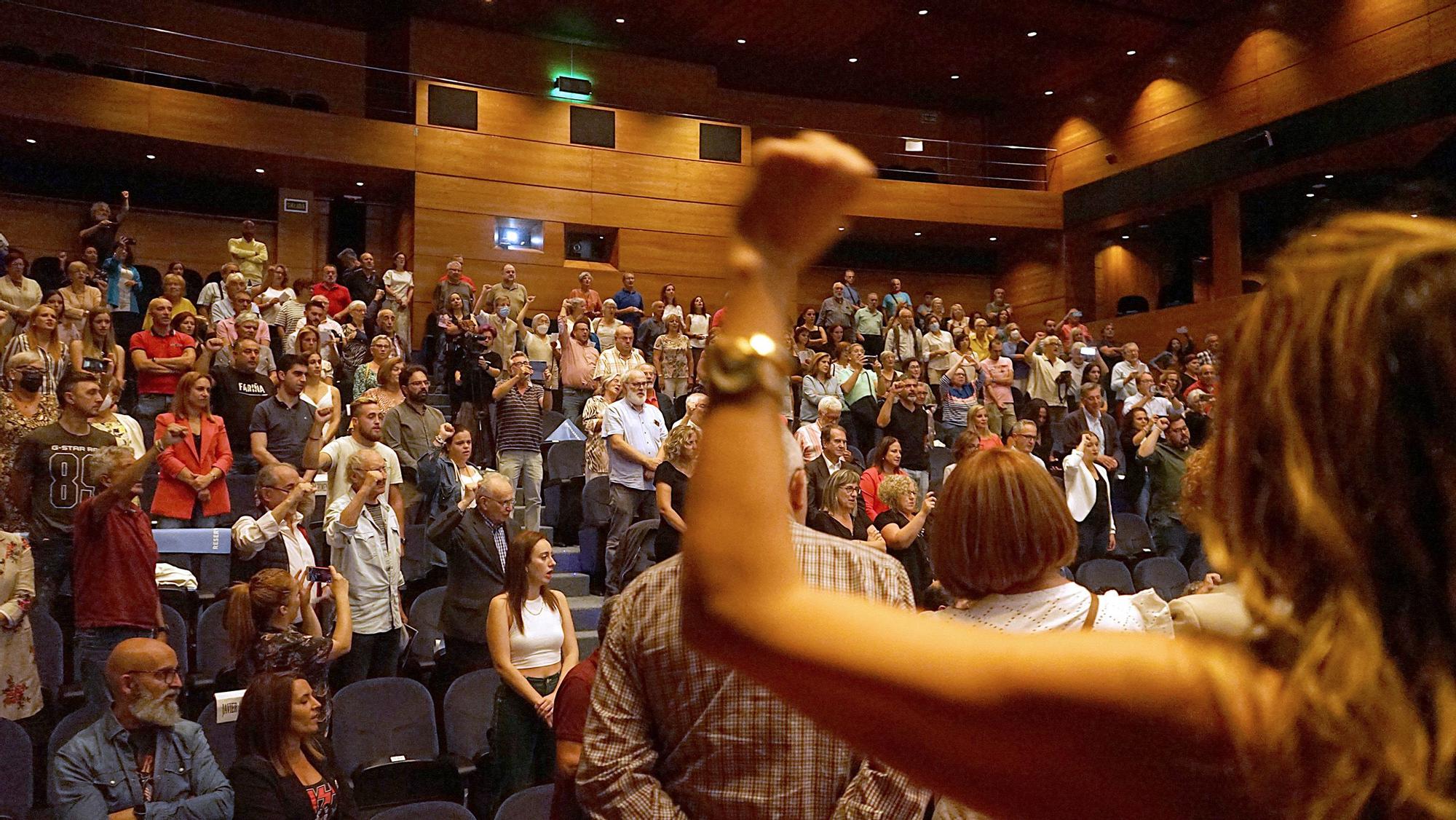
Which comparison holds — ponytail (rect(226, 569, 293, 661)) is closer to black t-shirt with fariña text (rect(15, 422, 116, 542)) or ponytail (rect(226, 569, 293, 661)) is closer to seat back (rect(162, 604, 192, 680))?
seat back (rect(162, 604, 192, 680))

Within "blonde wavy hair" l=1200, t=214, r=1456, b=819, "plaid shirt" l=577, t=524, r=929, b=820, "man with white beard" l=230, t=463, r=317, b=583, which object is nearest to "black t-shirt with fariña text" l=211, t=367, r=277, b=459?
"man with white beard" l=230, t=463, r=317, b=583

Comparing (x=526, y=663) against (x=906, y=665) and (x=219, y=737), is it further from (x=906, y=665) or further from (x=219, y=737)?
(x=906, y=665)

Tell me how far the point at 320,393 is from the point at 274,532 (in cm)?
220

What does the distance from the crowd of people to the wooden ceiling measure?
509cm

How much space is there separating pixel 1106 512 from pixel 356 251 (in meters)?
11.5

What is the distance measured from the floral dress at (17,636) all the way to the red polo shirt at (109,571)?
18 centimetres

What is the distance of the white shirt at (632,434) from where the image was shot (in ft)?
20.6

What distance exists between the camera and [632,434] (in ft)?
21.2

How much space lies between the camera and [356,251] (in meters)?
15.3

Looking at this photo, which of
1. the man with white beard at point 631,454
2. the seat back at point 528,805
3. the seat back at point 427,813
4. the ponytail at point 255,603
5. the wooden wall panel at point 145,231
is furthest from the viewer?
the wooden wall panel at point 145,231

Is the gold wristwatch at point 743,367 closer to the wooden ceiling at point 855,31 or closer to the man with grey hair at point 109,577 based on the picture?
the man with grey hair at point 109,577

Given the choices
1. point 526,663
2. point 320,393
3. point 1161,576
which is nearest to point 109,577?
point 526,663

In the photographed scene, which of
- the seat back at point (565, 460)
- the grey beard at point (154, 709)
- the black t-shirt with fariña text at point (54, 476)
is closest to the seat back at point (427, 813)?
the grey beard at point (154, 709)

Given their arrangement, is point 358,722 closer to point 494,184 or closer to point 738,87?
point 494,184
